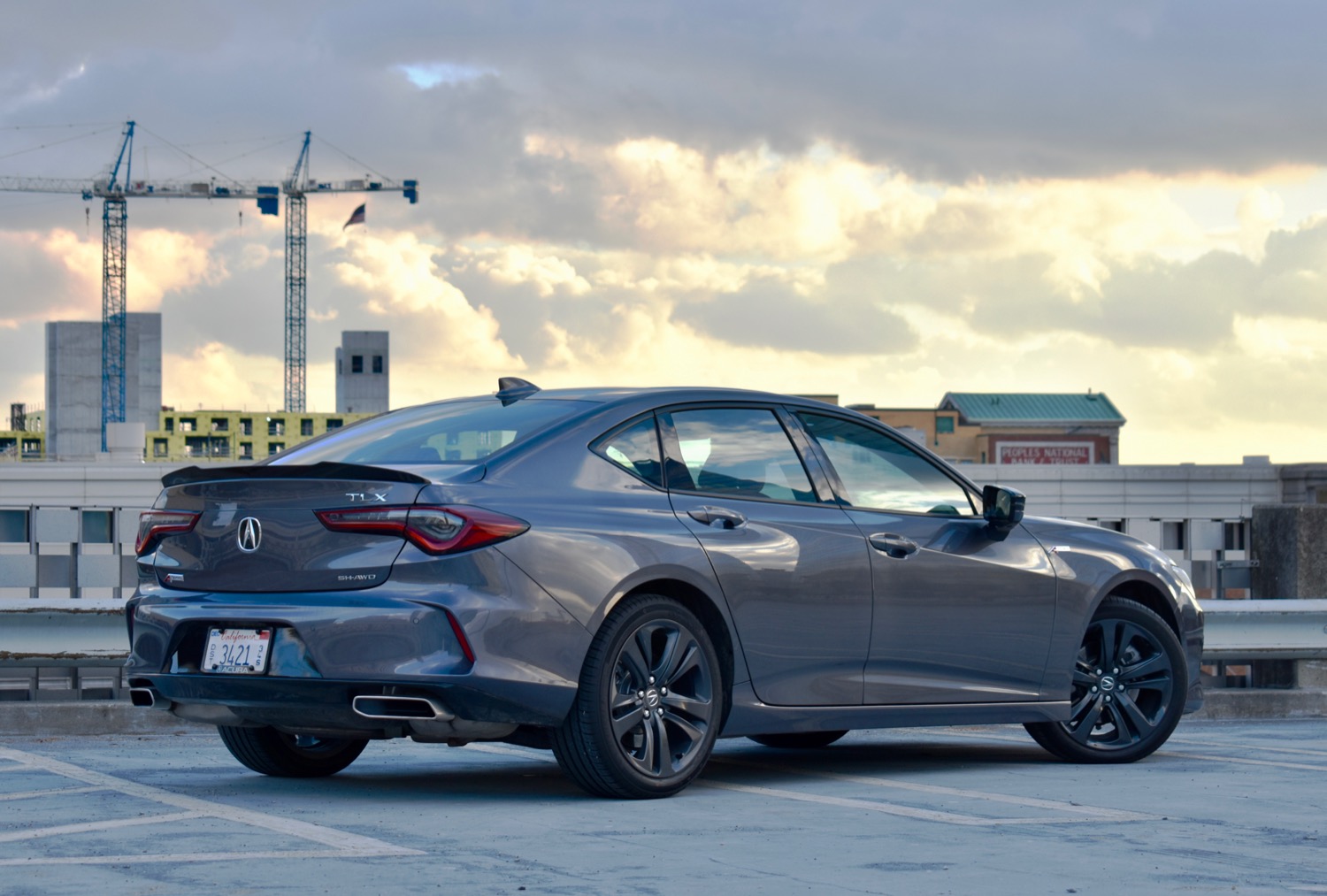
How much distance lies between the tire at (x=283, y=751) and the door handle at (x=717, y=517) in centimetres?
162

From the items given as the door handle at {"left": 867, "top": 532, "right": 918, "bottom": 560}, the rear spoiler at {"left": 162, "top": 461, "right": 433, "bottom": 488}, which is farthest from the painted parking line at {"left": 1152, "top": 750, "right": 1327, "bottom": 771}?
the rear spoiler at {"left": 162, "top": 461, "right": 433, "bottom": 488}

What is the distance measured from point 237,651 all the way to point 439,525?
844 mm

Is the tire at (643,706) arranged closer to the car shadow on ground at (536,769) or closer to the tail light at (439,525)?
the car shadow on ground at (536,769)

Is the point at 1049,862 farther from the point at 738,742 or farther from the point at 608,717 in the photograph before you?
the point at 738,742

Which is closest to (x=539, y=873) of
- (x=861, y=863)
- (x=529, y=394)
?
(x=861, y=863)

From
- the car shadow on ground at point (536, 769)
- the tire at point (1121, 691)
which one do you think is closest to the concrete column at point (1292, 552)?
the car shadow on ground at point (536, 769)

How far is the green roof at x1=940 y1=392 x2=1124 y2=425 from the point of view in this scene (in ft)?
593

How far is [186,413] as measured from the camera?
18700 centimetres

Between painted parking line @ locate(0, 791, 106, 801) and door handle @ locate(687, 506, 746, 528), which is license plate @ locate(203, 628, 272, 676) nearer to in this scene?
painted parking line @ locate(0, 791, 106, 801)

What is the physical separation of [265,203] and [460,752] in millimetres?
188711

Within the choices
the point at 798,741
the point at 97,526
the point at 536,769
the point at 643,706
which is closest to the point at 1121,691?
the point at 798,741

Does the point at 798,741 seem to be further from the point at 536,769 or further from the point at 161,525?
the point at 161,525

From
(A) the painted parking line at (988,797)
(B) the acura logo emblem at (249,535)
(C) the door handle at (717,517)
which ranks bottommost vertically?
(A) the painted parking line at (988,797)

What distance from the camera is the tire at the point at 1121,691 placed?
805 cm
